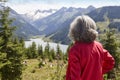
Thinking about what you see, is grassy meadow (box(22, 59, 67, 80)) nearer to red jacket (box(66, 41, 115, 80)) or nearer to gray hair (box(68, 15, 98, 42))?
red jacket (box(66, 41, 115, 80))

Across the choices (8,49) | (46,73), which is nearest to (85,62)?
(8,49)

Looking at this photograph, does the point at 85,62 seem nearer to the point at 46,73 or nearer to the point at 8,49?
the point at 8,49

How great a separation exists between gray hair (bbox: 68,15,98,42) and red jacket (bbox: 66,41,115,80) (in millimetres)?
120

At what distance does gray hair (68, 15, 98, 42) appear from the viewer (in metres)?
5.96

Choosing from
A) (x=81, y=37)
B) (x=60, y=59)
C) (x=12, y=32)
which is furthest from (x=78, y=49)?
(x=12, y=32)

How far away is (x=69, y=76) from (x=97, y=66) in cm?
60

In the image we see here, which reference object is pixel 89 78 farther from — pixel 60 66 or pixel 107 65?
pixel 60 66

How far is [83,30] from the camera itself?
598cm

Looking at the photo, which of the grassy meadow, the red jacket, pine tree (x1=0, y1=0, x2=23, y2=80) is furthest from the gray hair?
pine tree (x1=0, y1=0, x2=23, y2=80)

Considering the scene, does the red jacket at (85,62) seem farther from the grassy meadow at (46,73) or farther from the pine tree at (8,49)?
the pine tree at (8,49)

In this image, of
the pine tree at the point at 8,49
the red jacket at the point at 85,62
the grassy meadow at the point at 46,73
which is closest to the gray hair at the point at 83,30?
the red jacket at the point at 85,62

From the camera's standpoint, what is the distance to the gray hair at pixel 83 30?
596cm

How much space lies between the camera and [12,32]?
107 ft

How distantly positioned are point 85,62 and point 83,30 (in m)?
0.60
